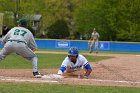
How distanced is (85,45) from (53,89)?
29821 millimetres

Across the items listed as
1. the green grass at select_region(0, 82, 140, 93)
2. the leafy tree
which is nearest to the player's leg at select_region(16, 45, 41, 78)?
the green grass at select_region(0, 82, 140, 93)

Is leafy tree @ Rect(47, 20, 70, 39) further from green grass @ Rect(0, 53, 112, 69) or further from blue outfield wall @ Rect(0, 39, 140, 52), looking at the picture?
green grass @ Rect(0, 53, 112, 69)

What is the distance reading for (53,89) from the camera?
846cm

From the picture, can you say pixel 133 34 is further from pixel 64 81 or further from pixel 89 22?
pixel 64 81

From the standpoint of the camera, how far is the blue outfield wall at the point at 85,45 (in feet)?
123

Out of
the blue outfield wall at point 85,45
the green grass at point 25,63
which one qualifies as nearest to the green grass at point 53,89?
the green grass at point 25,63

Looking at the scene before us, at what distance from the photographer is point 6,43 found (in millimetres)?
11188

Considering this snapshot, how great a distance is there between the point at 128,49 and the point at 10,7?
72.0ft

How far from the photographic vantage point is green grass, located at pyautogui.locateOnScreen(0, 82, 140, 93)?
8195mm

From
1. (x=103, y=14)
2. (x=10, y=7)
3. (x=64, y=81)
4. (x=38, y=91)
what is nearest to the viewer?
(x=38, y=91)

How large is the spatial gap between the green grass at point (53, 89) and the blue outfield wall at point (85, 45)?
28479 millimetres

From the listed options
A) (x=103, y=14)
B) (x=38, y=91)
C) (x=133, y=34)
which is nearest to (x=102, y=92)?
(x=38, y=91)

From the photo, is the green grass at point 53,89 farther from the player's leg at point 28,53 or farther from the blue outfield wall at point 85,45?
the blue outfield wall at point 85,45

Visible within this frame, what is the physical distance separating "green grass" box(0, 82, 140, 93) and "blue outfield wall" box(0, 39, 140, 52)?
28.5m
